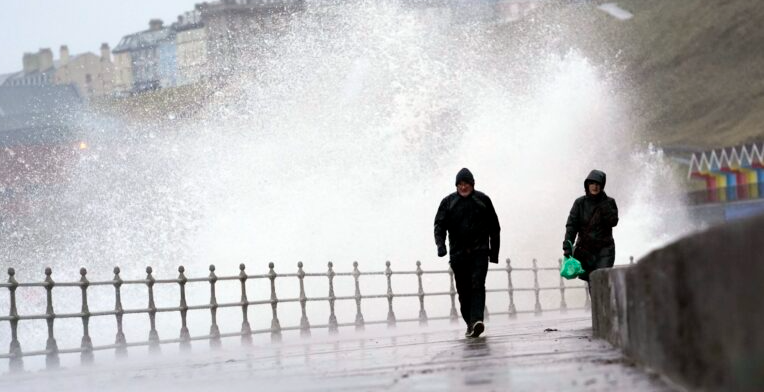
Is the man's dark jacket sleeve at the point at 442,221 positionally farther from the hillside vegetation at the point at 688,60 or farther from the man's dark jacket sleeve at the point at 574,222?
the hillside vegetation at the point at 688,60

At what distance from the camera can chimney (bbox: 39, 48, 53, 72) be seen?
195125 mm

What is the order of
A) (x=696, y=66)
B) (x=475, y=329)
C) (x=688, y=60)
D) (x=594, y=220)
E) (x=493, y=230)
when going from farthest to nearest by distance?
(x=688, y=60)
(x=696, y=66)
(x=475, y=329)
(x=493, y=230)
(x=594, y=220)

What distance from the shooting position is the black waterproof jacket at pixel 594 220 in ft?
50.0

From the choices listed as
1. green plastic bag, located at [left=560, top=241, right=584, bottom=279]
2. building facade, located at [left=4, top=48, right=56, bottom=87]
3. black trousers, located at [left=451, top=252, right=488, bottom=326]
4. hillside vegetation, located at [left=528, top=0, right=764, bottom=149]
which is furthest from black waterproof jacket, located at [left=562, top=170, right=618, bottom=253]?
building facade, located at [left=4, top=48, right=56, bottom=87]

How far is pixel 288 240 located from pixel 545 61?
77.7m

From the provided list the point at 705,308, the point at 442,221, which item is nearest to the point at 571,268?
the point at 442,221

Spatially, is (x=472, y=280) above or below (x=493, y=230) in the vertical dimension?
below

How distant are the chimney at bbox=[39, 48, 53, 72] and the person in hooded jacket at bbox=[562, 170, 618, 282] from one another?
184m

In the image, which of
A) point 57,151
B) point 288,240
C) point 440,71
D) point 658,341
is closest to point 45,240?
point 57,151

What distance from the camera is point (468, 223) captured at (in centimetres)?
1538

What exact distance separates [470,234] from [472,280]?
0.50 m

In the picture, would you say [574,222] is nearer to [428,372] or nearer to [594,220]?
[594,220]

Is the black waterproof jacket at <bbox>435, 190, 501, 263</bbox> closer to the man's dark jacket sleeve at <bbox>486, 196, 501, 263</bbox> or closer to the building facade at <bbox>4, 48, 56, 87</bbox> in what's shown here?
the man's dark jacket sleeve at <bbox>486, 196, 501, 263</bbox>

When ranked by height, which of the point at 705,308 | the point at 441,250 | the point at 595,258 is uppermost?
the point at 441,250
